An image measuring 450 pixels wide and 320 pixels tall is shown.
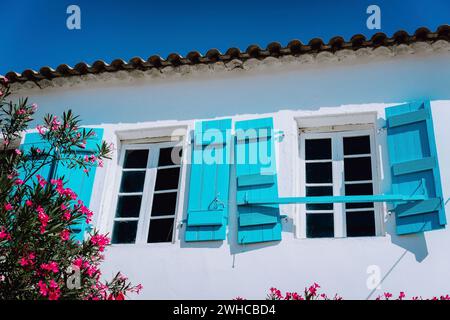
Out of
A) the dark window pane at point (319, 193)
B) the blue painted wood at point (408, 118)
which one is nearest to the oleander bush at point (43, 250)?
the dark window pane at point (319, 193)

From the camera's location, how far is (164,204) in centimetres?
606

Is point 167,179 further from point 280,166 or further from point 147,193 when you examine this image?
point 280,166

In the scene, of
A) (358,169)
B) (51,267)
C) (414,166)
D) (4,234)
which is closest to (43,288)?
(51,267)

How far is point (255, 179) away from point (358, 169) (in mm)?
1158

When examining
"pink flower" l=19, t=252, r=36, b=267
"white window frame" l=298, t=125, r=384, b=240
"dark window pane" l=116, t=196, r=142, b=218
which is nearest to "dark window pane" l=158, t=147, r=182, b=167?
"dark window pane" l=116, t=196, r=142, b=218

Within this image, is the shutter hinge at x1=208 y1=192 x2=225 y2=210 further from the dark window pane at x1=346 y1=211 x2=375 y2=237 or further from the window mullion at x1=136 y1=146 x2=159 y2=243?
the dark window pane at x1=346 y1=211 x2=375 y2=237

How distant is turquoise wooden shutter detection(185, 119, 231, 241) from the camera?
18.1 ft

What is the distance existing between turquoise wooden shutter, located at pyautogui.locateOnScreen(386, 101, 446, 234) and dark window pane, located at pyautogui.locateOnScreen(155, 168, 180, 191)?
243 centimetres

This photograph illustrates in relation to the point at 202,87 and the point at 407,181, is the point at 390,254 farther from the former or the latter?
the point at 202,87

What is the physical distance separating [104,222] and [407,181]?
10.9 ft

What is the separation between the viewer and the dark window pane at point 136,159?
643 centimetres

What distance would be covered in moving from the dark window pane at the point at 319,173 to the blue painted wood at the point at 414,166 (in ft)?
2.42
